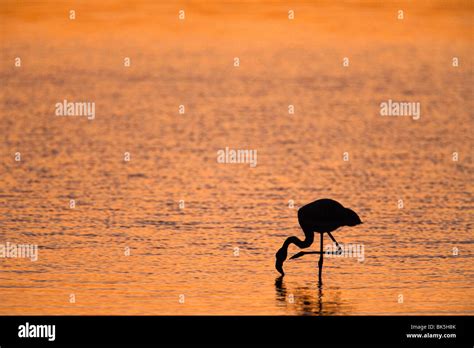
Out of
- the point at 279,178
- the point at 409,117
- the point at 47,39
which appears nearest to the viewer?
the point at 279,178

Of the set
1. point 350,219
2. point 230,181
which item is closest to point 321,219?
point 350,219

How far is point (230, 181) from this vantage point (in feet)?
107

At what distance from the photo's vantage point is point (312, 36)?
333 ft

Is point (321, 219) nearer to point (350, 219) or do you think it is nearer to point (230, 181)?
point (350, 219)

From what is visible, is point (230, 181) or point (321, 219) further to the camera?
point (230, 181)

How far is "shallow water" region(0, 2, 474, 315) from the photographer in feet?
68.1

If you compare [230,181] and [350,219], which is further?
[230,181]

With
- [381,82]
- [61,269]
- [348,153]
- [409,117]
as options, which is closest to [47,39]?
[381,82]

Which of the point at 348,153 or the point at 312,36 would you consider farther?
the point at 312,36

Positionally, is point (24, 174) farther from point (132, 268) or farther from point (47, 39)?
point (47, 39)

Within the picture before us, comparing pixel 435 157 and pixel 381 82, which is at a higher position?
pixel 381 82

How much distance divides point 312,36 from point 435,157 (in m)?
64.7

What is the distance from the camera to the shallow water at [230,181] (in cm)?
2077
